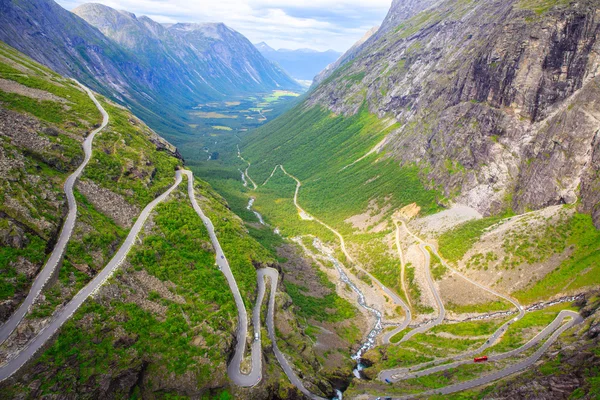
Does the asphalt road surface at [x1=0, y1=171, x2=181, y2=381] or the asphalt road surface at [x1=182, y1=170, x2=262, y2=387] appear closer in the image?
the asphalt road surface at [x1=0, y1=171, x2=181, y2=381]

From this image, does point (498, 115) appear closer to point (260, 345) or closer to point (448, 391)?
point (448, 391)

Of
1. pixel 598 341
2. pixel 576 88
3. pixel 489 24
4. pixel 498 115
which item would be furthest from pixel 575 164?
pixel 489 24

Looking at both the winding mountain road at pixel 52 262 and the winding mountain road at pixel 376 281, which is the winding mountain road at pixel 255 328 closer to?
the winding mountain road at pixel 52 262

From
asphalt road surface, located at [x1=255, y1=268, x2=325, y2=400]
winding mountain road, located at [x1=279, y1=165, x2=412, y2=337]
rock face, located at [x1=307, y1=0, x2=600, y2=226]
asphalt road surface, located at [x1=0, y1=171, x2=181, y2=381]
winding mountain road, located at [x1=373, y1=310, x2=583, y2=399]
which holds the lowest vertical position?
winding mountain road, located at [x1=279, y1=165, x2=412, y2=337]

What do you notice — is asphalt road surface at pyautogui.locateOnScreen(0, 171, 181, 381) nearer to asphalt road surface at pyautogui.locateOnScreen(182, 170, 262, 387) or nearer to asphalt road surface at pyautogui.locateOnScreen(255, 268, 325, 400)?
asphalt road surface at pyautogui.locateOnScreen(182, 170, 262, 387)

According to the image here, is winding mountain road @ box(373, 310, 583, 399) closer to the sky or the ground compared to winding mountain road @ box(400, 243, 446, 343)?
closer to the sky

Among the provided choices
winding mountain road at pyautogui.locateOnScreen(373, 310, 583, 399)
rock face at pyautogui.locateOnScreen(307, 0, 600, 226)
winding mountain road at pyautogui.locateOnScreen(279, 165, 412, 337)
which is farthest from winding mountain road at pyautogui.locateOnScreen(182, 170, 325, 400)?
rock face at pyautogui.locateOnScreen(307, 0, 600, 226)

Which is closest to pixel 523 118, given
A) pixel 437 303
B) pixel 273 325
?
pixel 437 303

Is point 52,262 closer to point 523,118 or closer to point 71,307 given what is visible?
point 71,307
